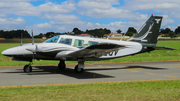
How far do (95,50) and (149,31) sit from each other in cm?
839

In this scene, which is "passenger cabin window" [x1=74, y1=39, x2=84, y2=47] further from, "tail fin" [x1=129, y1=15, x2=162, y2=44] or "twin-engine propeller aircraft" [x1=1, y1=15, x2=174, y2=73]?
"tail fin" [x1=129, y1=15, x2=162, y2=44]

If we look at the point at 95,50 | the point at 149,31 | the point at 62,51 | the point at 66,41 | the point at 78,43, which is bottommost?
the point at 62,51

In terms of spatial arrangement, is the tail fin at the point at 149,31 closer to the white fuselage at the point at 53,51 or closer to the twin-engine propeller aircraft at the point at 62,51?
the twin-engine propeller aircraft at the point at 62,51

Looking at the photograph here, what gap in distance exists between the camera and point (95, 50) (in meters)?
12.5

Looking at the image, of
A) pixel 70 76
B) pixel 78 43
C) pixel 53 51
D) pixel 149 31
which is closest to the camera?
pixel 70 76

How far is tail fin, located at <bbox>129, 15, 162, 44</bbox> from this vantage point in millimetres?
18641

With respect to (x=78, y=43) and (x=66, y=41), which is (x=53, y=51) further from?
(x=78, y=43)

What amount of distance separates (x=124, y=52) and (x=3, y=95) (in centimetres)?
1118

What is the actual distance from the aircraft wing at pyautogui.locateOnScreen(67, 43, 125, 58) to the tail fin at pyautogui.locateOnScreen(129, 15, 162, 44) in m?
6.57

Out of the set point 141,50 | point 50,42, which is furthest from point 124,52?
point 50,42

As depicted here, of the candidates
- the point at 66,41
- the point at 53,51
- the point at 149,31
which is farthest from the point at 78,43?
the point at 149,31

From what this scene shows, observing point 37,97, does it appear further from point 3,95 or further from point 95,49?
point 95,49

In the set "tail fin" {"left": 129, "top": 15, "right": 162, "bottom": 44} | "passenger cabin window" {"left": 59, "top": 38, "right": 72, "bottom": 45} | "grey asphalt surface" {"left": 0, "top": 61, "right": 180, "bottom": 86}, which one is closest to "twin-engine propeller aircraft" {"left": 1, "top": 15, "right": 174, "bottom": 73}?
"passenger cabin window" {"left": 59, "top": 38, "right": 72, "bottom": 45}

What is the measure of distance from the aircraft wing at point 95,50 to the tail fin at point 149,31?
6.57 meters
